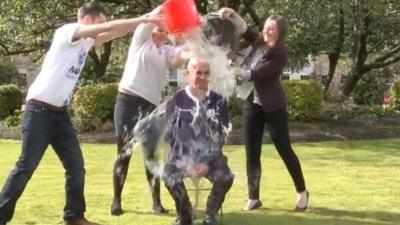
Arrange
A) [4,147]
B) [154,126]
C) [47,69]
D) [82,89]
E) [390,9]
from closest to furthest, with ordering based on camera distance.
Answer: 1. [47,69]
2. [154,126]
3. [4,147]
4. [82,89]
5. [390,9]

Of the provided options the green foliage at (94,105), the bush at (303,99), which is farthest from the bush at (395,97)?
the green foliage at (94,105)

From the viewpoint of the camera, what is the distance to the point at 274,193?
23.7 ft

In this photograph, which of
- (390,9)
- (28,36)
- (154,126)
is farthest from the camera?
(28,36)

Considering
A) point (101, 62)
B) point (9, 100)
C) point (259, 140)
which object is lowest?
point (9, 100)

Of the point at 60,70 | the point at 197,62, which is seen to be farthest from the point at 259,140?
the point at 60,70

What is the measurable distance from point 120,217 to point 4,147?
7934 millimetres

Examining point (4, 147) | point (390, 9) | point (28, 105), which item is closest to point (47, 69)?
point (28, 105)

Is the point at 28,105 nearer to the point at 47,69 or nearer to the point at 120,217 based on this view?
the point at 47,69

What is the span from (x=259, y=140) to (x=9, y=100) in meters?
15.4

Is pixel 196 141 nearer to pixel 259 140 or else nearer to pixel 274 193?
pixel 259 140

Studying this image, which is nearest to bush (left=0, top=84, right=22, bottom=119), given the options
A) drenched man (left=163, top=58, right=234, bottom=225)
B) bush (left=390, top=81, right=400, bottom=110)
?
bush (left=390, top=81, right=400, bottom=110)

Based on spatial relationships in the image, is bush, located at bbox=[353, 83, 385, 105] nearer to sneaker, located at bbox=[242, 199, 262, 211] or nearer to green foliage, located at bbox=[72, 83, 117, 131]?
green foliage, located at bbox=[72, 83, 117, 131]

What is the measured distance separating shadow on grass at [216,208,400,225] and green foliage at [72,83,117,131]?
9371 millimetres

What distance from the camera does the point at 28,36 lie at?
1933 cm
